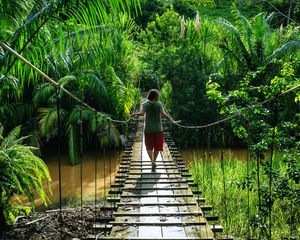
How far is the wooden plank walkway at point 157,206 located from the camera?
115 inches

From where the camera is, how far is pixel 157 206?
356cm

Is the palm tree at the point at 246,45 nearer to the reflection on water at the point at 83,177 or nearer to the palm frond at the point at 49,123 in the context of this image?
the reflection on water at the point at 83,177

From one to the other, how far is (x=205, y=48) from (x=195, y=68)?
2.71 feet

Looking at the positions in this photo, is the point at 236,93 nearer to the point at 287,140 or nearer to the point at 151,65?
the point at 287,140

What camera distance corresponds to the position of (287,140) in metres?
3.49

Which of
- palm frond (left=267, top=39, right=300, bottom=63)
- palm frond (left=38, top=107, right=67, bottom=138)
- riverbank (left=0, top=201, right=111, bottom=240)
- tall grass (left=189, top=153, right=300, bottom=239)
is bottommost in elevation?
riverbank (left=0, top=201, right=111, bottom=240)

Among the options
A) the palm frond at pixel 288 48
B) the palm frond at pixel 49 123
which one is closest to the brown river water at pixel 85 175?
the palm frond at pixel 49 123

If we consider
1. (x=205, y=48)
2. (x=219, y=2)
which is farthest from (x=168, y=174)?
(x=219, y=2)

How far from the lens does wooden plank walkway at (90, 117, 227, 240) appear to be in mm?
2922

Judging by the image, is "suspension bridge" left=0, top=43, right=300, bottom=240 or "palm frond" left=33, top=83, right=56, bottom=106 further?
"palm frond" left=33, top=83, right=56, bottom=106

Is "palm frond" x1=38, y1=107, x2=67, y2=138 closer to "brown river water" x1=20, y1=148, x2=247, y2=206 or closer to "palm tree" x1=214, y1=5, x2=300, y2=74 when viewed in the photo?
"brown river water" x1=20, y1=148, x2=247, y2=206

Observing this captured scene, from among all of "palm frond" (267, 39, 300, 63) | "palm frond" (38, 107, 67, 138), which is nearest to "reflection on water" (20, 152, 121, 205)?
"palm frond" (38, 107, 67, 138)

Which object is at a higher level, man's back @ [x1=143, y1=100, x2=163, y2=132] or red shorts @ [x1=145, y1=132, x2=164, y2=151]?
man's back @ [x1=143, y1=100, x2=163, y2=132]

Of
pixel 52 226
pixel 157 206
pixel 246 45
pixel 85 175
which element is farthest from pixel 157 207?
pixel 246 45
